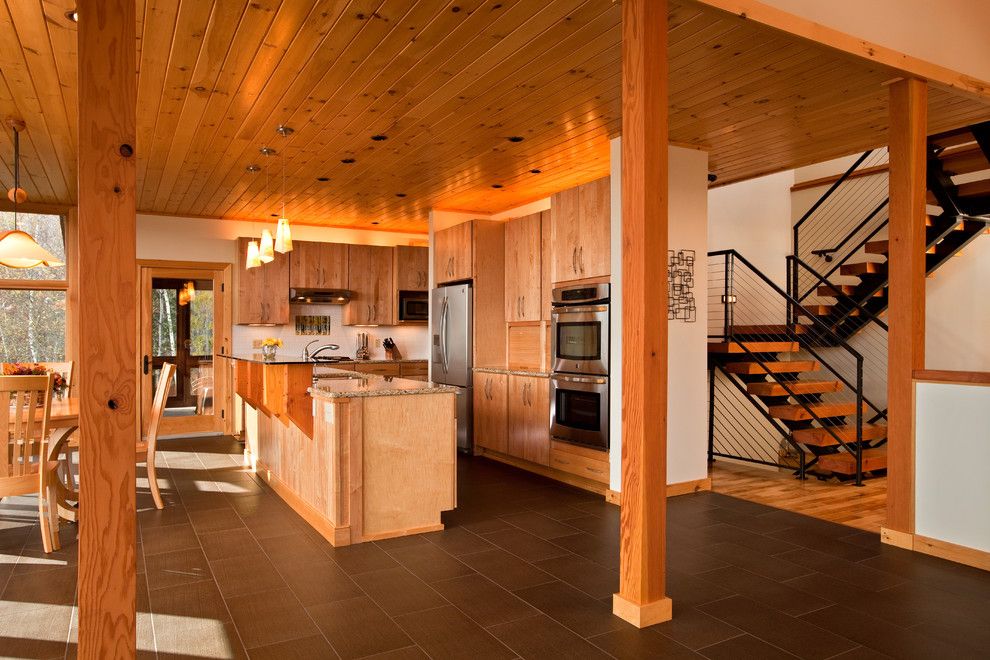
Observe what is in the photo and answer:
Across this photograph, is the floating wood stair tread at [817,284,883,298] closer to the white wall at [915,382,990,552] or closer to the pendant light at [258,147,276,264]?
the white wall at [915,382,990,552]

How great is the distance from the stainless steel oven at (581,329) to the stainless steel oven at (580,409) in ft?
0.30

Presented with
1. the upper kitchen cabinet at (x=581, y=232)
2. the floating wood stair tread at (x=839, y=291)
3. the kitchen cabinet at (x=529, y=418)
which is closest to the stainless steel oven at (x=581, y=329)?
the upper kitchen cabinet at (x=581, y=232)

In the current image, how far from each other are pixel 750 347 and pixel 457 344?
2915 millimetres

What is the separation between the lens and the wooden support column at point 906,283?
3873mm

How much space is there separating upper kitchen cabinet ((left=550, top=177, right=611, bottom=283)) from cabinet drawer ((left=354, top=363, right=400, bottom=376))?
322cm

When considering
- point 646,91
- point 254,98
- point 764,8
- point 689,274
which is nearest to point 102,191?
point 646,91

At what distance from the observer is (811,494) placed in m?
5.20

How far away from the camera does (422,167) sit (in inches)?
228

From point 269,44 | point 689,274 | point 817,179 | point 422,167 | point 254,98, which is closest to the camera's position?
point 269,44

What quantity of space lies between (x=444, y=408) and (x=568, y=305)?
1689mm

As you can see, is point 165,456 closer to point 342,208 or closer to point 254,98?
point 342,208

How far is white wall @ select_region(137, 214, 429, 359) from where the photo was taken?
779 cm

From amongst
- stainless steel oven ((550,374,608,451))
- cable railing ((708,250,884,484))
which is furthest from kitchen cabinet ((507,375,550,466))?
cable railing ((708,250,884,484))

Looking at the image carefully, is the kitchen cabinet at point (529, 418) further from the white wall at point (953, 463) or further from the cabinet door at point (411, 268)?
the cabinet door at point (411, 268)
